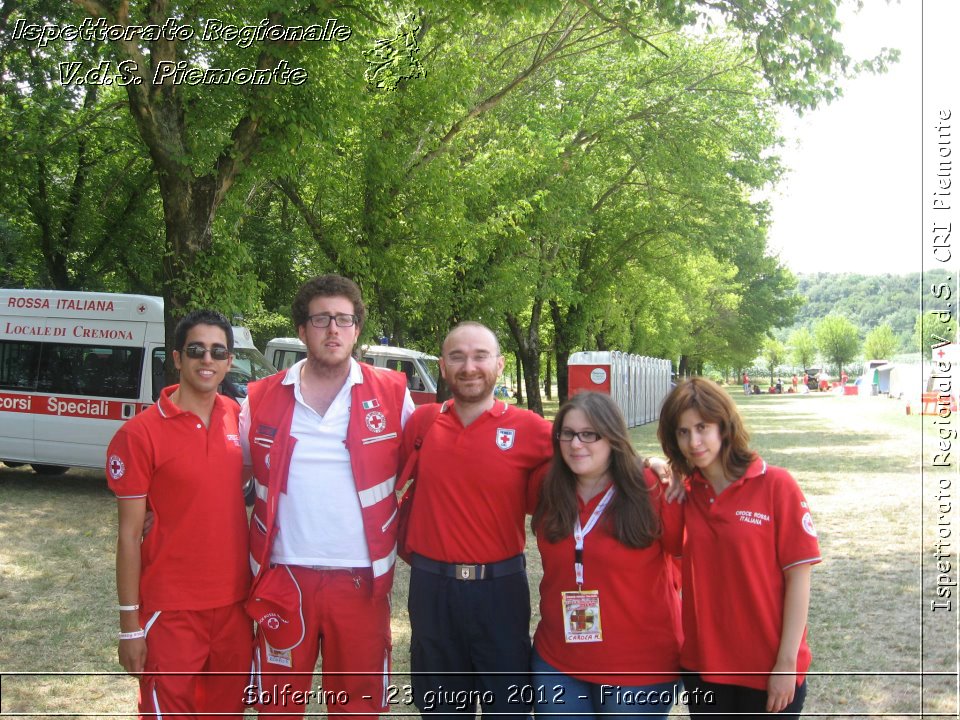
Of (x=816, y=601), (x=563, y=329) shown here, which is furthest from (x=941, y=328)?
(x=563, y=329)

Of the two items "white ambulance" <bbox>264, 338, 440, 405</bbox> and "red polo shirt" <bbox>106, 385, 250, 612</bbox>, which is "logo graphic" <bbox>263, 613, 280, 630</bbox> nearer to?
"red polo shirt" <bbox>106, 385, 250, 612</bbox>

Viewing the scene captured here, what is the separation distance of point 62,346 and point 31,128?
10.3 feet

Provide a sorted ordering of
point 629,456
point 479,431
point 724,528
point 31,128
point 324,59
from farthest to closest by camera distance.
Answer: point 31,128 → point 324,59 → point 479,431 → point 629,456 → point 724,528

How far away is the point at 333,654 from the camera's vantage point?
3.46 meters

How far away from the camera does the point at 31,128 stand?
40.3 feet

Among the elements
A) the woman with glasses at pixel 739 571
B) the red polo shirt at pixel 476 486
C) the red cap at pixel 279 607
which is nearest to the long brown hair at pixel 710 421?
the woman with glasses at pixel 739 571

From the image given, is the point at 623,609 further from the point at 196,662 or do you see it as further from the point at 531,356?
the point at 531,356

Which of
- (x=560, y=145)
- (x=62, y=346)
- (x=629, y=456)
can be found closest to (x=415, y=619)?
(x=629, y=456)

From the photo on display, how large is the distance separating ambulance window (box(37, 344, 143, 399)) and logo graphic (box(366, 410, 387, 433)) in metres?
9.92

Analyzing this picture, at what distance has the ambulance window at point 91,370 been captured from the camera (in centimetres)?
1252

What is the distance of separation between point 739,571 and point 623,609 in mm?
425

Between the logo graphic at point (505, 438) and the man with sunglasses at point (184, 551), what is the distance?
1.07m

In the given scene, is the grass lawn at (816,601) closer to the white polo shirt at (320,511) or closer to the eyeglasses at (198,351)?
the white polo shirt at (320,511)

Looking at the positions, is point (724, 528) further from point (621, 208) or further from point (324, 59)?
point (621, 208)
